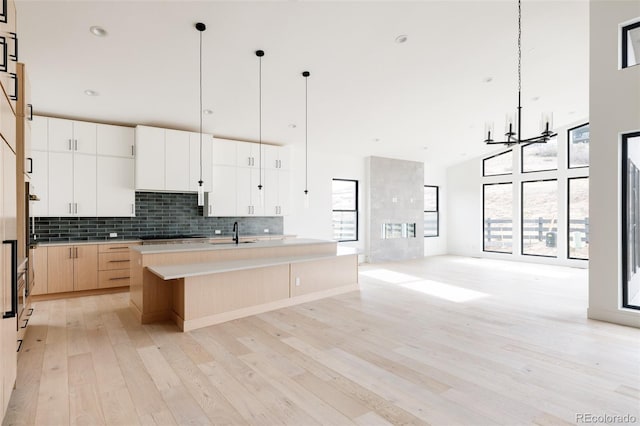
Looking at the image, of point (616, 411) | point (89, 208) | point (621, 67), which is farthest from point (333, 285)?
point (621, 67)

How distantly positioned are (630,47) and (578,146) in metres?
4.71

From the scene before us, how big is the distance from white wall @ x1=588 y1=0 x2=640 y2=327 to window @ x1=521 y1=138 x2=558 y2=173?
4667 millimetres

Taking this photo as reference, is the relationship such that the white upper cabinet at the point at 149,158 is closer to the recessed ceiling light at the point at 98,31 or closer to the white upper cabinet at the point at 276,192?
the white upper cabinet at the point at 276,192

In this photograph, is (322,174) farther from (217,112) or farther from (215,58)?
(215,58)

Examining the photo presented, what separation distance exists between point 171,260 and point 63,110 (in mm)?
3023

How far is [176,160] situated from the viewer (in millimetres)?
5871

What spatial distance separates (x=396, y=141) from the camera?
26.0ft

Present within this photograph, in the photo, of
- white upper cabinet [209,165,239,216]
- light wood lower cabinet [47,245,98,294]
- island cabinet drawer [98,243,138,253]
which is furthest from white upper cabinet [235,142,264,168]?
light wood lower cabinet [47,245,98,294]

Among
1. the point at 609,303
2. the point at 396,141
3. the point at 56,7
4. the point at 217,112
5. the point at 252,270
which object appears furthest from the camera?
the point at 396,141

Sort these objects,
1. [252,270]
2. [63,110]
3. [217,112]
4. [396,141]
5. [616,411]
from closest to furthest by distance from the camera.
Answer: [616,411], [252,270], [63,110], [217,112], [396,141]

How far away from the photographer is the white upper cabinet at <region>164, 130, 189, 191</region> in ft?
19.0

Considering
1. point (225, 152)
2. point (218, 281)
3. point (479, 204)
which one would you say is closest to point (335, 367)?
A: point (218, 281)

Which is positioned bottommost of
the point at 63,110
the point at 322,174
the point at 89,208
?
the point at 89,208

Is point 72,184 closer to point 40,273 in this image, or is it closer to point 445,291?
point 40,273
